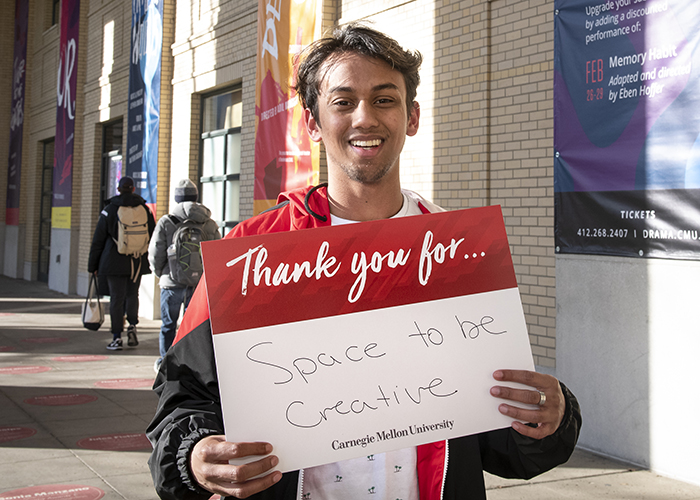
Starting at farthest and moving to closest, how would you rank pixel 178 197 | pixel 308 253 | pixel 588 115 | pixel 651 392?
pixel 178 197, pixel 588 115, pixel 651 392, pixel 308 253

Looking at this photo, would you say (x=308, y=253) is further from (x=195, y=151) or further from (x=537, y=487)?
(x=195, y=151)

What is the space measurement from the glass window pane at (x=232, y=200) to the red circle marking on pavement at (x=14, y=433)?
225 inches

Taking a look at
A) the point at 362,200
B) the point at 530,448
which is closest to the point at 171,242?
the point at 362,200

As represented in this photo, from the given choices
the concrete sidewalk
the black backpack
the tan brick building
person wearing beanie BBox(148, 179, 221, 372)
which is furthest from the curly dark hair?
person wearing beanie BBox(148, 179, 221, 372)

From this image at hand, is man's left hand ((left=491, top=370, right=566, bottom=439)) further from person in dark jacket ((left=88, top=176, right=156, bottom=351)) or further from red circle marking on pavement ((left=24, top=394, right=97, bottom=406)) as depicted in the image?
person in dark jacket ((left=88, top=176, right=156, bottom=351))

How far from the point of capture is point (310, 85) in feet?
6.64

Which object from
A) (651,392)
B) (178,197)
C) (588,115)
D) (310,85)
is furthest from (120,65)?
(310,85)

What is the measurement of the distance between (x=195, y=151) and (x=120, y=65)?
4.41 metres

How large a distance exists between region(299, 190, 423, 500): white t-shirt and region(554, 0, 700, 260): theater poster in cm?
362

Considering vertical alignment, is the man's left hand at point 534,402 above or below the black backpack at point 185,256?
below

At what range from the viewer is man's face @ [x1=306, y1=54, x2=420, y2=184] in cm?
189

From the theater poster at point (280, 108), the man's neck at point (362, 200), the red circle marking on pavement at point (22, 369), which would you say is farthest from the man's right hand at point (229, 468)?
the red circle marking on pavement at point (22, 369)

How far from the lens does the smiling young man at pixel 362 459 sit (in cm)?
158

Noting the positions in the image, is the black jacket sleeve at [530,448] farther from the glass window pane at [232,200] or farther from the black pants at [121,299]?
the glass window pane at [232,200]
